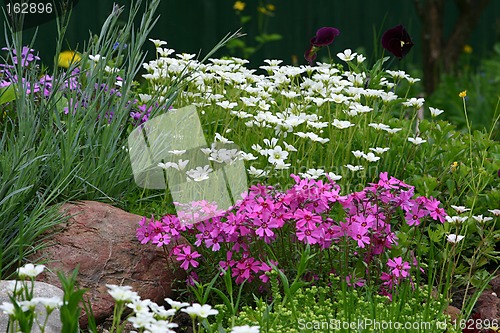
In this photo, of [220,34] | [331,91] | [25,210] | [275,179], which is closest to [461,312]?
[275,179]

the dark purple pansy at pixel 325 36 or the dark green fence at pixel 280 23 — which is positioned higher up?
the dark purple pansy at pixel 325 36

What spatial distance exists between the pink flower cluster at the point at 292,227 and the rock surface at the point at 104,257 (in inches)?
3.9

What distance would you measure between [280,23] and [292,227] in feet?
25.0

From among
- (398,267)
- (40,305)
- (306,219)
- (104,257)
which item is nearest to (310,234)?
(306,219)

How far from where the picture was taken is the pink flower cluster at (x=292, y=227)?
141 inches

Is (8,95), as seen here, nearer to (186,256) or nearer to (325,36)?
(186,256)

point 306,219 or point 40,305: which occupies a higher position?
point 306,219

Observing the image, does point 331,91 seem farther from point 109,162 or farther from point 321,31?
point 109,162

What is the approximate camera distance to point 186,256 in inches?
145

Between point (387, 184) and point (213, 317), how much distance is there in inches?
38.6

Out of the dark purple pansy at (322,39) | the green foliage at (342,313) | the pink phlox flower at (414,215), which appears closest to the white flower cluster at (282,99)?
the dark purple pansy at (322,39)

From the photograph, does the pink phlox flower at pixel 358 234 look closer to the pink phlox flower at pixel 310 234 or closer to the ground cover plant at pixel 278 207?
the ground cover plant at pixel 278 207

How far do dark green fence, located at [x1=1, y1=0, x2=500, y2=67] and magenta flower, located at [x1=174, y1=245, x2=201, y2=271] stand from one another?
230 inches

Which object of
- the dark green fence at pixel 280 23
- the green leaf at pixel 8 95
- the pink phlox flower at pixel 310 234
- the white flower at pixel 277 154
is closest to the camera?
the pink phlox flower at pixel 310 234
